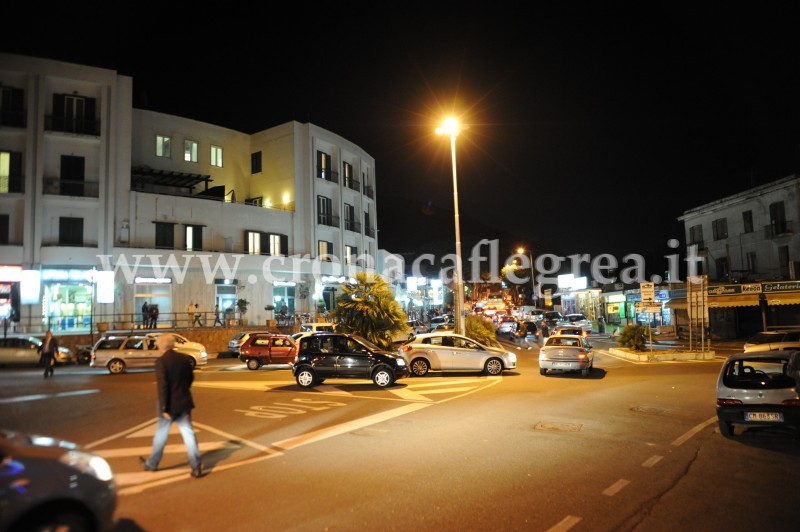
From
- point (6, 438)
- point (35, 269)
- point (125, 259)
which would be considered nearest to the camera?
point (6, 438)

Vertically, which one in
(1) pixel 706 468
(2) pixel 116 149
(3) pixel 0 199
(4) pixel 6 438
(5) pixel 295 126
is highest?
(5) pixel 295 126

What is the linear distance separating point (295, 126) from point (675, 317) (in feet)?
104

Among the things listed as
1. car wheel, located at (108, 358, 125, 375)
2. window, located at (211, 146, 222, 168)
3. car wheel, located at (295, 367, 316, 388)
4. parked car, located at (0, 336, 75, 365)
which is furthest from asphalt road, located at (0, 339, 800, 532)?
window, located at (211, 146, 222, 168)

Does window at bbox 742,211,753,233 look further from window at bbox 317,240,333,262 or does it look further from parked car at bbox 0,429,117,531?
parked car at bbox 0,429,117,531

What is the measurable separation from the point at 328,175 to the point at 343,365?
2850cm

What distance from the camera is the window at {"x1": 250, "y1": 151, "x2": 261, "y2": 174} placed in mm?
42125

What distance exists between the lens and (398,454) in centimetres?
822

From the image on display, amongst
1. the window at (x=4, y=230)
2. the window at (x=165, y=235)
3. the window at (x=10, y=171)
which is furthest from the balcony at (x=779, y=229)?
the window at (x=4, y=230)

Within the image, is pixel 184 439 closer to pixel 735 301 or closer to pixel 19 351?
pixel 19 351

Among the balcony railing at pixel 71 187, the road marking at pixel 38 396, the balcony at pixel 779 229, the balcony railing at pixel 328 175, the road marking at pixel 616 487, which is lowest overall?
the road marking at pixel 38 396

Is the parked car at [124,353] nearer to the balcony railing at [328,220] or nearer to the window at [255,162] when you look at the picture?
the balcony railing at [328,220]

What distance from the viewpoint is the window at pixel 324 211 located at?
41672mm

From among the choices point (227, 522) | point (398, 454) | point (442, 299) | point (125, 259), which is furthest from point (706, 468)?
point (442, 299)

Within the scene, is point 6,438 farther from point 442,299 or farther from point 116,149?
point 442,299
